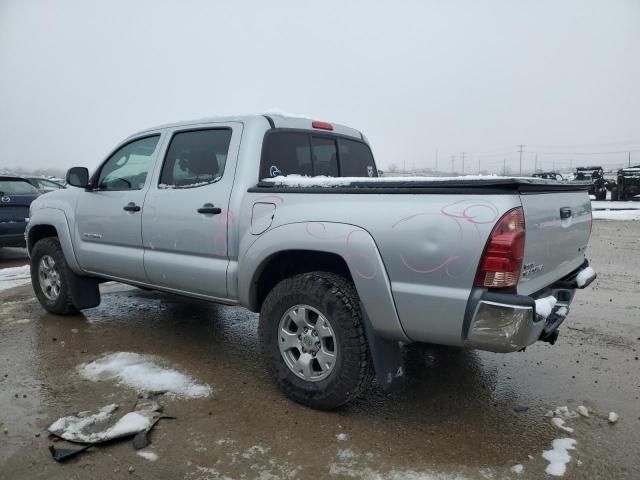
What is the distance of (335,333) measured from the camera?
3.00m

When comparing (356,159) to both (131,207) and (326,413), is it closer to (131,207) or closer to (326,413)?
(131,207)

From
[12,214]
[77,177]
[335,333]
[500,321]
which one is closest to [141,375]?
[335,333]

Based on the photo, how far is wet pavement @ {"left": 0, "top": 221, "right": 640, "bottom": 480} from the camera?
2.59m

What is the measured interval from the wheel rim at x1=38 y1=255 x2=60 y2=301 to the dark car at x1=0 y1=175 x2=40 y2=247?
434 cm

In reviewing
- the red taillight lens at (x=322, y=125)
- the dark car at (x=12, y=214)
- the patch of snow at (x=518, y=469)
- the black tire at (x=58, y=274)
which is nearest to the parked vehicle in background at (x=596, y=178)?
the red taillight lens at (x=322, y=125)

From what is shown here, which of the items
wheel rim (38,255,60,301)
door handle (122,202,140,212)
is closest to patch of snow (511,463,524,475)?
door handle (122,202,140,212)

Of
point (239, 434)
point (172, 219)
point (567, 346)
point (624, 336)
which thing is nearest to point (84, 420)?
point (239, 434)

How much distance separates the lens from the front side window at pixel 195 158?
3752 mm

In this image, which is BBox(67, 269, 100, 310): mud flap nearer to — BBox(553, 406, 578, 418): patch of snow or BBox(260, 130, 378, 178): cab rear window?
BBox(260, 130, 378, 178): cab rear window

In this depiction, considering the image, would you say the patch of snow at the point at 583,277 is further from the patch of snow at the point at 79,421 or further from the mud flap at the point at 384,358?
the patch of snow at the point at 79,421

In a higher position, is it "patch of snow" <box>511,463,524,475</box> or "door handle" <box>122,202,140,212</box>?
"door handle" <box>122,202,140,212</box>

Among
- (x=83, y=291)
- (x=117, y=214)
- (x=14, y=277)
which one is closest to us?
(x=117, y=214)

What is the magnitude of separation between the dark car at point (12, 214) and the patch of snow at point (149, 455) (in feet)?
25.5

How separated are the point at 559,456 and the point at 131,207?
11.7ft
